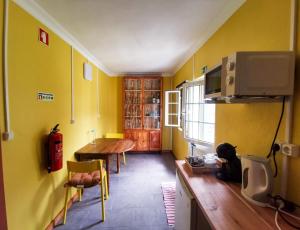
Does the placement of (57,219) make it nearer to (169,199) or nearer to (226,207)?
(169,199)

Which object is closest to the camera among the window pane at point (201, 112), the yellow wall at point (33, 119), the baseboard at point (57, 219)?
the yellow wall at point (33, 119)

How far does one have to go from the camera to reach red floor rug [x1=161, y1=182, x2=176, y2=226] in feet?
7.41

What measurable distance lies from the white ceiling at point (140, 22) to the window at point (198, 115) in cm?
70

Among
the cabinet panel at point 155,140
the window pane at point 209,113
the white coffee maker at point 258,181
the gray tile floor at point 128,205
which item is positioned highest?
the window pane at point 209,113

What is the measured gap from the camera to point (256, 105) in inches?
55.2

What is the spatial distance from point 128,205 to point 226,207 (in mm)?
1860

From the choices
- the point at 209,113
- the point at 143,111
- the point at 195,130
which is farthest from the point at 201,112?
the point at 143,111

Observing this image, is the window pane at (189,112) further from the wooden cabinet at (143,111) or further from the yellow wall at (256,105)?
the wooden cabinet at (143,111)

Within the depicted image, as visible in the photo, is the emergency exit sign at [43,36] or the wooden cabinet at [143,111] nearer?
the emergency exit sign at [43,36]

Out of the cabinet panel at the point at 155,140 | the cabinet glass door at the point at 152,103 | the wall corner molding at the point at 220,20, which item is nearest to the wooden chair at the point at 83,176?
the wall corner molding at the point at 220,20

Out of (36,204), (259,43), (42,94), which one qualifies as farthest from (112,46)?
(36,204)

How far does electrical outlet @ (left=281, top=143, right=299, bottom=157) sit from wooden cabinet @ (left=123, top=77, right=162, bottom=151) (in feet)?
14.0

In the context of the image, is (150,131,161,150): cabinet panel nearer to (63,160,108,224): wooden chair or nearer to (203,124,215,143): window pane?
(203,124,215,143): window pane

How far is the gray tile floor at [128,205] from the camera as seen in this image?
2.16 metres
